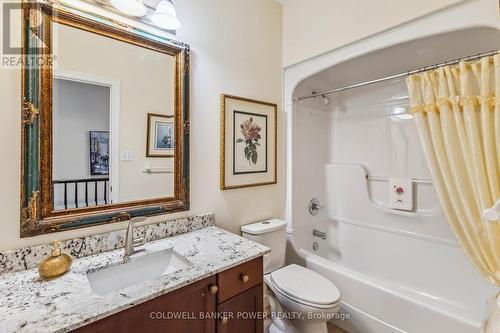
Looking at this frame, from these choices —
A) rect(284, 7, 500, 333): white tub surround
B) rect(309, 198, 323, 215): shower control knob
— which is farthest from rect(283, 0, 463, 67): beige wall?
rect(309, 198, 323, 215): shower control knob

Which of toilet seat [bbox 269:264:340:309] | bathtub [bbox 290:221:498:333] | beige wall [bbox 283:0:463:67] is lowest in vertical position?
bathtub [bbox 290:221:498:333]

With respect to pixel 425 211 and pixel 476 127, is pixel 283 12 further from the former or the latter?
pixel 425 211

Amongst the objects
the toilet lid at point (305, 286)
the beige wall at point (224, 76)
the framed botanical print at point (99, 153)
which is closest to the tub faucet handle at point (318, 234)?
the beige wall at point (224, 76)

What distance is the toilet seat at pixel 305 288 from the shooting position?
1406 mm

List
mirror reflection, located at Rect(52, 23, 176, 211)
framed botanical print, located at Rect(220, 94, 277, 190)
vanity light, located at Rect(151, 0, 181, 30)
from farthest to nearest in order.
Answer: framed botanical print, located at Rect(220, 94, 277, 190) → vanity light, located at Rect(151, 0, 181, 30) → mirror reflection, located at Rect(52, 23, 176, 211)

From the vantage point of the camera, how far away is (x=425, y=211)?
2012 millimetres

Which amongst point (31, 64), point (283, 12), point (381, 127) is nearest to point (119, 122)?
point (31, 64)

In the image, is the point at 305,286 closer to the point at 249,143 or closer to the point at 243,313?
the point at 243,313

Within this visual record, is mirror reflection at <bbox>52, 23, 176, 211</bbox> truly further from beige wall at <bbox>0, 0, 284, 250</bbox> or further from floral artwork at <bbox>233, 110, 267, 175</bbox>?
floral artwork at <bbox>233, 110, 267, 175</bbox>

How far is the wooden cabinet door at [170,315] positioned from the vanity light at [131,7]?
1.39 m

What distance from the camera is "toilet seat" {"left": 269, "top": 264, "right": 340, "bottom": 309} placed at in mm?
1406

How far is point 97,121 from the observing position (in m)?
1.20

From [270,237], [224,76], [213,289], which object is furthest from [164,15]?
[270,237]

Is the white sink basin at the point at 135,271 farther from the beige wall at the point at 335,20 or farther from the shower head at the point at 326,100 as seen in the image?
the shower head at the point at 326,100
